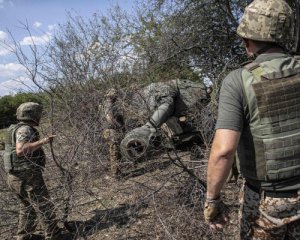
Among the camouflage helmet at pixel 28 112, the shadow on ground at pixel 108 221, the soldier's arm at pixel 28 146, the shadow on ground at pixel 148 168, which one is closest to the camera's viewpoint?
the soldier's arm at pixel 28 146

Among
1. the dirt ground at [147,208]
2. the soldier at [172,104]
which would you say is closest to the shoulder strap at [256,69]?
the dirt ground at [147,208]

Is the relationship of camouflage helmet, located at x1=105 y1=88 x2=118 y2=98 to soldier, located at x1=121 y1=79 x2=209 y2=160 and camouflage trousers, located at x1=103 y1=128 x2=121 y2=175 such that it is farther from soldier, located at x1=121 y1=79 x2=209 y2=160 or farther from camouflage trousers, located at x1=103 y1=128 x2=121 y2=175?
camouflage trousers, located at x1=103 y1=128 x2=121 y2=175

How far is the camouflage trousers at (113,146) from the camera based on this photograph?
5.85 m

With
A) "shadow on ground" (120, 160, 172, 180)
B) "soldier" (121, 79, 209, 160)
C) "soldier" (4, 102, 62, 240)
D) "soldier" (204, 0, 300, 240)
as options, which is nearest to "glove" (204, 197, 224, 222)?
"soldier" (204, 0, 300, 240)

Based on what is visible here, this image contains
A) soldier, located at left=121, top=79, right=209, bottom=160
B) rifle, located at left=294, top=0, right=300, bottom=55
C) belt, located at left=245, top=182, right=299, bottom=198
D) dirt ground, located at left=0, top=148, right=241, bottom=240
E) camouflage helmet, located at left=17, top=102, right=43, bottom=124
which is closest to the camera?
belt, located at left=245, top=182, right=299, bottom=198

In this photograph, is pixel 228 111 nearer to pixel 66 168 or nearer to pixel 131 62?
pixel 66 168

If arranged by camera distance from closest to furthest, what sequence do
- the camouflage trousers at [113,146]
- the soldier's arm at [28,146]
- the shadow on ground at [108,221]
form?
the soldier's arm at [28,146], the shadow on ground at [108,221], the camouflage trousers at [113,146]

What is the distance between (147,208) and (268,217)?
10.6ft

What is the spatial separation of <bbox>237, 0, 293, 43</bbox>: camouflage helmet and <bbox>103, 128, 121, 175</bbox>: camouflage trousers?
3711 mm

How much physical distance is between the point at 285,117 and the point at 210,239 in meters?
2.51

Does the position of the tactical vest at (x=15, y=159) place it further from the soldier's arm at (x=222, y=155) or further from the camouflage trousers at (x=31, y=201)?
the soldier's arm at (x=222, y=155)

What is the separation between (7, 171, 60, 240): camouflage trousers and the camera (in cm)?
509

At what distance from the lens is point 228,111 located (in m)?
2.22

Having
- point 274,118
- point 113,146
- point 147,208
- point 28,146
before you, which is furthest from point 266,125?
point 113,146
